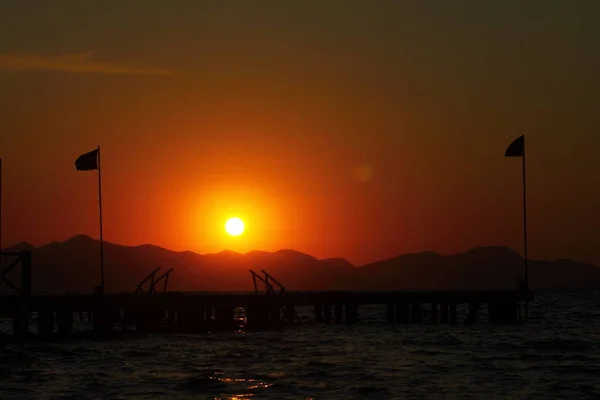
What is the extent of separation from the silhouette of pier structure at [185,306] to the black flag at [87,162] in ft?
27.1

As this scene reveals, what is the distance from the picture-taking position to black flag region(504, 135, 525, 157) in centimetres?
7069

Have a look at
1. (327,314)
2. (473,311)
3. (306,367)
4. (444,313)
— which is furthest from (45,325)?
(473,311)

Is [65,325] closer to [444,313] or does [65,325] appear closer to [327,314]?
[327,314]

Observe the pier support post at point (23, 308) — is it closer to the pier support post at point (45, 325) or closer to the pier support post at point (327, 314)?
the pier support post at point (45, 325)

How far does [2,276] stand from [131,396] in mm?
21922

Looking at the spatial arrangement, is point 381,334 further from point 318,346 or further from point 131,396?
point 131,396

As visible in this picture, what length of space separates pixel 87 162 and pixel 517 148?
32.9 m

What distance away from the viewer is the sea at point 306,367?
3741 cm

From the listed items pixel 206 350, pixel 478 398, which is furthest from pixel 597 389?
pixel 206 350

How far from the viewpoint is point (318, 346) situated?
58.8m

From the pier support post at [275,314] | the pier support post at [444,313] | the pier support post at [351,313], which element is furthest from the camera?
the pier support post at [444,313]

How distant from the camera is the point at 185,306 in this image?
66438 millimetres

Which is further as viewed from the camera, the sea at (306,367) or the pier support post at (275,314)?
the pier support post at (275,314)

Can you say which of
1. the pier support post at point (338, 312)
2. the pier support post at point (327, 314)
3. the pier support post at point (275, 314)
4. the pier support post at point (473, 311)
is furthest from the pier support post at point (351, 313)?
the pier support post at point (473, 311)
